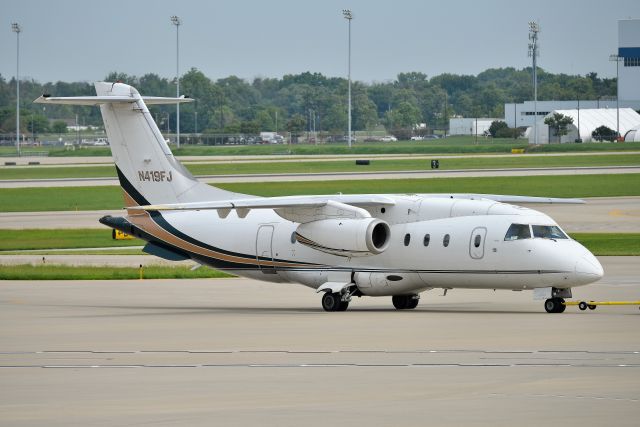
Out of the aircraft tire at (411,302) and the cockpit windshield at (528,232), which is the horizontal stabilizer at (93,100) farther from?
the cockpit windshield at (528,232)

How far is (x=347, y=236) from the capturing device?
33188 mm

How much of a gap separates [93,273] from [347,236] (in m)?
13.9

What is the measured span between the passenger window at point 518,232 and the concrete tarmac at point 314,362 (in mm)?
1848

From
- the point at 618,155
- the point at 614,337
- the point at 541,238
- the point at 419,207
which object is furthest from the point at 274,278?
the point at 618,155

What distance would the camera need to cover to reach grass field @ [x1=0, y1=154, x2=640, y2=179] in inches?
4464

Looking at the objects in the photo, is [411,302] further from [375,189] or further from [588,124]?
[588,124]

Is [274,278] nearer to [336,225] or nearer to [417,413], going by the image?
[336,225]

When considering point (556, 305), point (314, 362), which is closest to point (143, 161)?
point (556, 305)

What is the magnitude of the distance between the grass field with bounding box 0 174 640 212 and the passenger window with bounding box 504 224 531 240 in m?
47.4

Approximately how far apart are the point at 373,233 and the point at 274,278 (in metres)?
3.63

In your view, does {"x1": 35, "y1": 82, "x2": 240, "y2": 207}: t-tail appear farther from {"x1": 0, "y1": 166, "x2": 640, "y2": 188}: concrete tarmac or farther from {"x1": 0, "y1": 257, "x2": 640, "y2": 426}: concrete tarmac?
{"x1": 0, "y1": 166, "x2": 640, "y2": 188}: concrete tarmac

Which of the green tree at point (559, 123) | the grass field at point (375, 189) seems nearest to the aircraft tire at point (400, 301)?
the grass field at point (375, 189)

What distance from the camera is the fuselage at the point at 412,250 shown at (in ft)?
103

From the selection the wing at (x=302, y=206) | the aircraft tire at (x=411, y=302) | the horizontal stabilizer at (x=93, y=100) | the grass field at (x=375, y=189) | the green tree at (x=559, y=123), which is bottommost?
the aircraft tire at (x=411, y=302)
